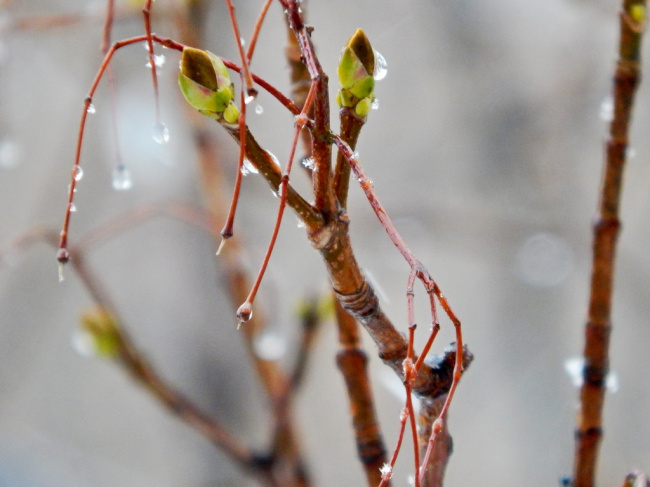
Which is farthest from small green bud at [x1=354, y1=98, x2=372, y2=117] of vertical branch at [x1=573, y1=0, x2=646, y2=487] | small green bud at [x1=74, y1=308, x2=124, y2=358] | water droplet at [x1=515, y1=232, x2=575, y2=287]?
water droplet at [x1=515, y1=232, x2=575, y2=287]

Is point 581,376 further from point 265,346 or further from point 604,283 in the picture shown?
point 265,346

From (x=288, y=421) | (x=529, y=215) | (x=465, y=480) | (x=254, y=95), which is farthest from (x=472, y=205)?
(x=254, y=95)

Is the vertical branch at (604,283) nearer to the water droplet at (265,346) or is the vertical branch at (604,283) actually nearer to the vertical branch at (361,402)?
the vertical branch at (361,402)

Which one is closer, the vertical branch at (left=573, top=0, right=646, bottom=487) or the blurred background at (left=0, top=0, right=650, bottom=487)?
the vertical branch at (left=573, top=0, right=646, bottom=487)

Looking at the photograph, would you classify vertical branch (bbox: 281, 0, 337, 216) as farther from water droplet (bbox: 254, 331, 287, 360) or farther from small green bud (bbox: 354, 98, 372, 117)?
water droplet (bbox: 254, 331, 287, 360)

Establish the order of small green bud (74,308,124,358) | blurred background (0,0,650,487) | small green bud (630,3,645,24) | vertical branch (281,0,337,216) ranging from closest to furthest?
vertical branch (281,0,337,216) → small green bud (630,3,645,24) → small green bud (74,308,124,358) → blurred background (0,0,650,487)

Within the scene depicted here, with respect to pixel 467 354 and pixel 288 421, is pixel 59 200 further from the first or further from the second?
pixel 467 354

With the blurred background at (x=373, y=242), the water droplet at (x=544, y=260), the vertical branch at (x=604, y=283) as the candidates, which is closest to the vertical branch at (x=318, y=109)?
the vertical branch at (x=604, y=283)
